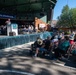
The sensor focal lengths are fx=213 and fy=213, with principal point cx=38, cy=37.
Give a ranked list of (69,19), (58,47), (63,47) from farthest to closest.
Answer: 1. (69,19)
2. (58,47)
3. (63,47)

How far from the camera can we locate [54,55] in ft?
42.0

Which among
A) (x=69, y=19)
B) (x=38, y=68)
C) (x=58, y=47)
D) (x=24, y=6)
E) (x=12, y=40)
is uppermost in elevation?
(x=24, y=6)

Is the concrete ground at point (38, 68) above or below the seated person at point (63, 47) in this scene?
below

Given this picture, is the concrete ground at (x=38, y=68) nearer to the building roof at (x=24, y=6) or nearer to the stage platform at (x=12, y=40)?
the stage platform at (x=12, y=40)

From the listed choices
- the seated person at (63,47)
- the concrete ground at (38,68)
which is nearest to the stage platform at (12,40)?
the seated person at (63,47)

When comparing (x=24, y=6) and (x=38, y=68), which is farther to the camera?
(x=24, y=6)

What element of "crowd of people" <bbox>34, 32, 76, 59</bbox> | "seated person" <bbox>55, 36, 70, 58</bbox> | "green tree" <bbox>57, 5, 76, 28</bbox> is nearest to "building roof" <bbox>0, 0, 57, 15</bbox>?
"crowd of people" <bbox>34, 32, 76, 59</bbox>

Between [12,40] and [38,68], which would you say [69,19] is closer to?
[12,40]

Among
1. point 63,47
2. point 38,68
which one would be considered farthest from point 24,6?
point 38,68

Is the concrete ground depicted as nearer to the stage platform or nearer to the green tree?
the stage platform

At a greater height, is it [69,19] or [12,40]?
[69,19]

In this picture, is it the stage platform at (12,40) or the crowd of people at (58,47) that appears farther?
the stage platform at (12,40)

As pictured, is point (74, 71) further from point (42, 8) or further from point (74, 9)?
point (74, 9)

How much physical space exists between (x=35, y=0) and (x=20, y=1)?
319 cm
